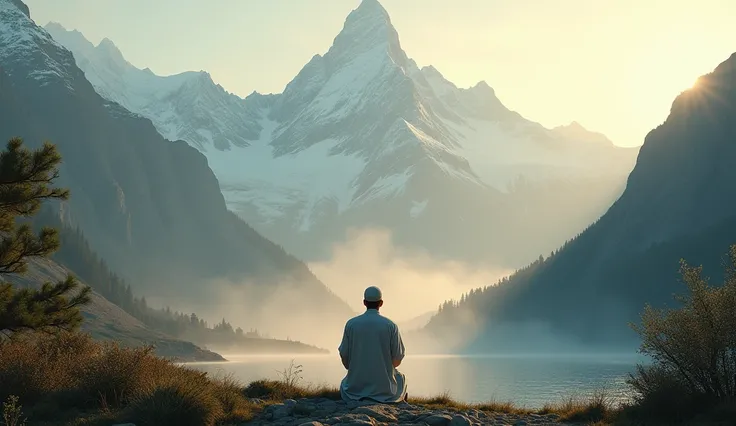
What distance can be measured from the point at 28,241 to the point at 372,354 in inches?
651

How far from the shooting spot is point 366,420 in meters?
19.3

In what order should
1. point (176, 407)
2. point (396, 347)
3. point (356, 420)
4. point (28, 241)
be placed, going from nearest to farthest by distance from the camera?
1. point (356, 420)
2. point (176, 407)
3. point (396, 347)
4. point (28, 241)

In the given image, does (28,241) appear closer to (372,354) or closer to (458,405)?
Result: (372,354)

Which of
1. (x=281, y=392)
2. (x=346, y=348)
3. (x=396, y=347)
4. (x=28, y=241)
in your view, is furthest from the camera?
(x=28, y=241)

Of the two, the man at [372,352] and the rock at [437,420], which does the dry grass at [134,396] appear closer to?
the man at [372,352]

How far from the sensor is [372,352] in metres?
23.2

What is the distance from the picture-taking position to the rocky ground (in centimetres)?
2014

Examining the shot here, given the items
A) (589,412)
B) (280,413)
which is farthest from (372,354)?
(589,412)

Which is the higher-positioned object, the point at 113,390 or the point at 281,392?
the point at 281,392

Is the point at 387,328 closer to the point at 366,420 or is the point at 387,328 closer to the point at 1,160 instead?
the point at 366,420

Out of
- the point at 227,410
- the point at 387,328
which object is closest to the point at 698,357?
the point at 387,328

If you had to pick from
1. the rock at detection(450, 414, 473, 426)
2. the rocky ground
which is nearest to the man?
the rocky ground

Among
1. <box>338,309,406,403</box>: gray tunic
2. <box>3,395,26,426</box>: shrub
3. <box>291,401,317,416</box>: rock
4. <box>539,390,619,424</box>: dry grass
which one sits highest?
<box>338,309,406,403</box>: gray tunic

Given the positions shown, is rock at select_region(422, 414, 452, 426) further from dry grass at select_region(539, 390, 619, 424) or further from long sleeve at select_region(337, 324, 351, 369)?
dry grass at select_region(539, 390, 619, 424)
